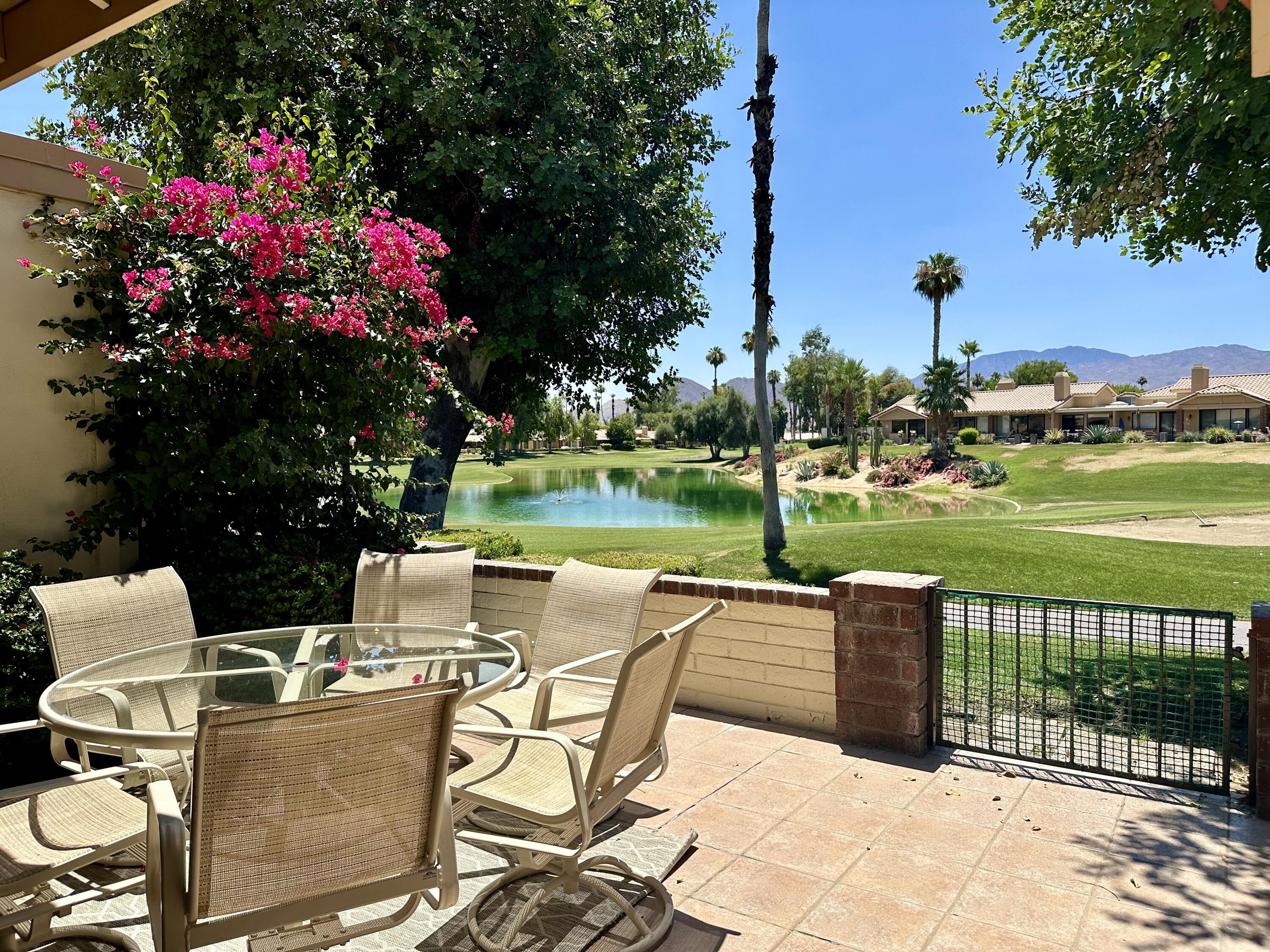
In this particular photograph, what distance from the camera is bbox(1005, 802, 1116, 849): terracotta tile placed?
3273mm

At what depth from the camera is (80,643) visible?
328 cm

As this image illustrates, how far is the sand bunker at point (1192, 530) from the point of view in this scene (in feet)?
48.0

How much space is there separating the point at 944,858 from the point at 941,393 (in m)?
40.2

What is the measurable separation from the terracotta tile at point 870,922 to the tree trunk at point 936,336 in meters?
41.7

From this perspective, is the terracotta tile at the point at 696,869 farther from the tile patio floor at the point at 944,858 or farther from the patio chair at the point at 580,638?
the patio chair at the point at 580,638

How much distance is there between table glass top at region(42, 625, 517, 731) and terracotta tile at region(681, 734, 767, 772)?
1461 mm

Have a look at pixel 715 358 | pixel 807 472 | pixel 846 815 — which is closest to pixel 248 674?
pixel 846 815

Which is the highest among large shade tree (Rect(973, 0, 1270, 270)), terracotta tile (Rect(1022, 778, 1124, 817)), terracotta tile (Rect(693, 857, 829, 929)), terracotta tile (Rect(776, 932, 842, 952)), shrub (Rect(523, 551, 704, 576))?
large shade tree (Rect(973, 0, 1270, 270))

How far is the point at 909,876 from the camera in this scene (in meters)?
2.98

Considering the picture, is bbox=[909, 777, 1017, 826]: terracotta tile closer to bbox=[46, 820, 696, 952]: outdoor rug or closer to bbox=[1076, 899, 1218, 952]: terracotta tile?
bbox=[1076, 899, 1218, 952]: terracotta tile

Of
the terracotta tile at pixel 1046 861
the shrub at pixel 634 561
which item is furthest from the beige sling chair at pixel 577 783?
the shrub at pixel 634 561

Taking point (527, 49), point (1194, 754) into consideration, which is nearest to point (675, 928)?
point (1194, 754)

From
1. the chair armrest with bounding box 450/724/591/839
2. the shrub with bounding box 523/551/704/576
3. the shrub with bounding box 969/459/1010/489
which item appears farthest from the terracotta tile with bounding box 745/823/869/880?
the shrub with bounding box 969/459/1010/489

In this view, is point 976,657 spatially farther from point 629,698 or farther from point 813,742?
point 629,698
